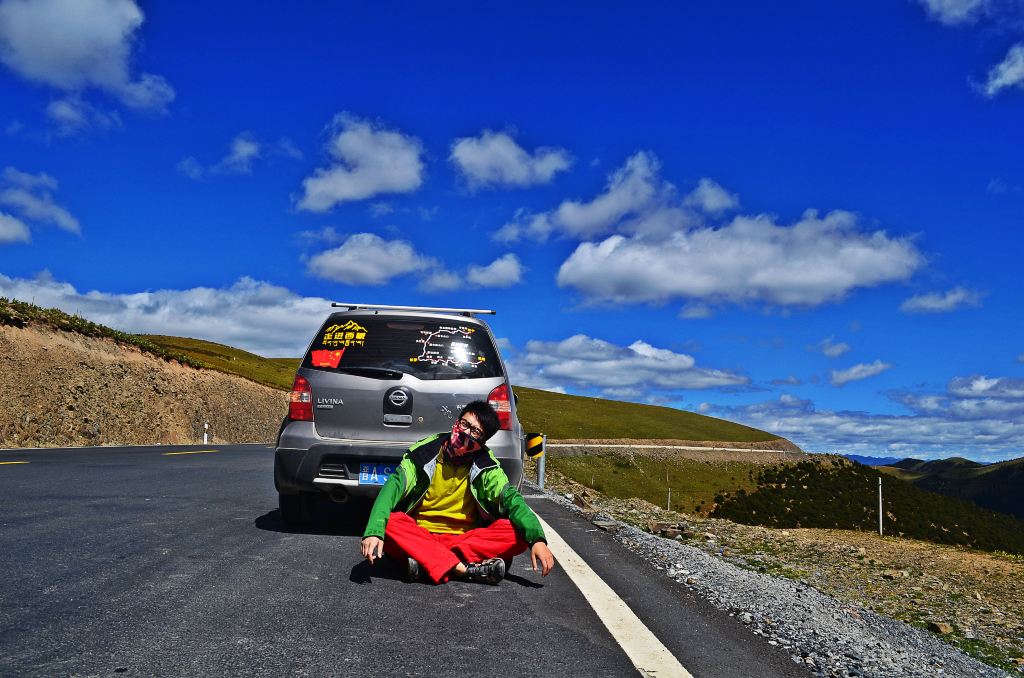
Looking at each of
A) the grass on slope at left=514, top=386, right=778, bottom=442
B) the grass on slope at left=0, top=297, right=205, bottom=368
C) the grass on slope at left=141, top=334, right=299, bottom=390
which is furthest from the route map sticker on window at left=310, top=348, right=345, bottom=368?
the grass on slope at left=141, top=334, right=299, bottom=390

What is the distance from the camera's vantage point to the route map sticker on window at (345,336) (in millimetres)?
7031

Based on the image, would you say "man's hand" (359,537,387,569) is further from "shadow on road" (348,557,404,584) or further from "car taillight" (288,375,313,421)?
"car taillight" (288,375,313,421)

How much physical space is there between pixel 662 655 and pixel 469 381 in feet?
11.6

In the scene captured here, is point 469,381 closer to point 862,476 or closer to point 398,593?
point 398,593

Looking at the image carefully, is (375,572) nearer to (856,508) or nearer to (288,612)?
(288,612)

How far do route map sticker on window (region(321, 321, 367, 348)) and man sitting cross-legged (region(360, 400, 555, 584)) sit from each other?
188 centimetres

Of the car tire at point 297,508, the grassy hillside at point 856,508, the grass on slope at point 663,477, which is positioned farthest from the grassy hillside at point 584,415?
the car tire at point 297,508

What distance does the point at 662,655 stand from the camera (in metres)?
3.66

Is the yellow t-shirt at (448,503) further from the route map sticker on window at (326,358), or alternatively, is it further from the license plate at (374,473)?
the route map sticker on window at (326,358)

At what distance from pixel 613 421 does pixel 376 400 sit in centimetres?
10981

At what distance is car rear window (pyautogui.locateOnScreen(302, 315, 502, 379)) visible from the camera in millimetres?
6902

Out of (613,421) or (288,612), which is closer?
(288,612)

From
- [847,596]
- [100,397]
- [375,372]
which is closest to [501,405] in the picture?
[375,372]

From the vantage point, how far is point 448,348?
7004 millimetres
